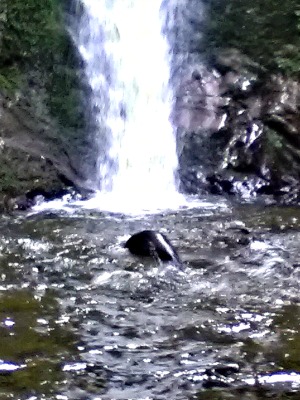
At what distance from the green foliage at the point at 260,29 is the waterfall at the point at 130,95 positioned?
81 centimetres

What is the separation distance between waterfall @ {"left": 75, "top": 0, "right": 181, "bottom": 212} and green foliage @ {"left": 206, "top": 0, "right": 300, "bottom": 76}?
0.81 meters

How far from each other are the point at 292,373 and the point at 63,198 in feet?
16.0

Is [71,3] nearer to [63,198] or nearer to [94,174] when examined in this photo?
[94,174]

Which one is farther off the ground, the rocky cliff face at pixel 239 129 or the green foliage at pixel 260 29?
the green foliage at pixel 260 29

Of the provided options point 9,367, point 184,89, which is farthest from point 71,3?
point 9,367

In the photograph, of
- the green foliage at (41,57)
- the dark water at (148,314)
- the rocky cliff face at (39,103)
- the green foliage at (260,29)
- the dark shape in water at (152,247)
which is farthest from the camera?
the green foliage at (260,29)

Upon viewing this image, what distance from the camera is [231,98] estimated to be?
351 inches

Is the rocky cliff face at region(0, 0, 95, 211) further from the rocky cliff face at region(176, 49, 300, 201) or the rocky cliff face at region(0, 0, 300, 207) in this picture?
the rocky cliff face at region(176, 49, 300, 201)

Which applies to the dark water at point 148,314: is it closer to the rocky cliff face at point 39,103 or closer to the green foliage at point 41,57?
the rocky cliff face at point 39,103

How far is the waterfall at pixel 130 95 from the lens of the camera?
848 centimetres

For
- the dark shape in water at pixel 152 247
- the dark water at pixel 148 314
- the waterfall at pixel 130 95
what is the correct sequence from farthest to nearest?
the waterfall at pixel 130 95
the dark shape in water at pixel 152 247
the dark water at pixel 148 314

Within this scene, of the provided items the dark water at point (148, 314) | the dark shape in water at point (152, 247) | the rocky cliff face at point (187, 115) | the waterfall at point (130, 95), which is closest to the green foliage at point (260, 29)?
the rocky cliff face at point (187, 115)

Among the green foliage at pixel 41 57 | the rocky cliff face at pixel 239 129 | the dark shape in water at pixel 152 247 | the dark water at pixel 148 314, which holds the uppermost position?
the green foliage at pixel 41 57

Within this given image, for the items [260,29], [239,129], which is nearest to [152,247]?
[239,129]
